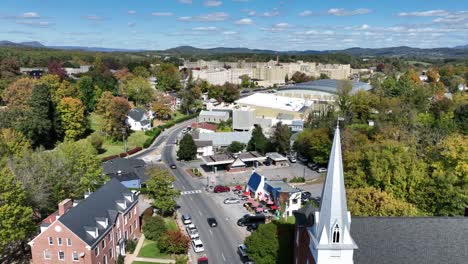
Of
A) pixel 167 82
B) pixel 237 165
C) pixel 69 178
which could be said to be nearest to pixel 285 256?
pixel 69 178

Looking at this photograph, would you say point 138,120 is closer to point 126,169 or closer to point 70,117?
point 70,117

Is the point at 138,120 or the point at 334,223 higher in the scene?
the point at 334,223

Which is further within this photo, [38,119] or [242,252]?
[38,119]

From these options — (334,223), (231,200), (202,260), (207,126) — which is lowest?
(231,200)

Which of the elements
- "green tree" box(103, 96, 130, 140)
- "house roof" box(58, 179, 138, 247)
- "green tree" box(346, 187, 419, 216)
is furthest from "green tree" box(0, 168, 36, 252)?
"green tree" box(103, 96, 130, 140)

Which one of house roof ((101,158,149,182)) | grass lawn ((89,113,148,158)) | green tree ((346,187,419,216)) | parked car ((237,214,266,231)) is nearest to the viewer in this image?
green tree ((346,187,419,216))

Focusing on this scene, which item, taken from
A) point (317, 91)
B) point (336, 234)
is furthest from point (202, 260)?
point (317, 91)

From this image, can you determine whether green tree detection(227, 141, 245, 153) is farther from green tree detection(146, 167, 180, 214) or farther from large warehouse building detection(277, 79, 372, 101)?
large warehouse building detection(277, 79, 372, 101)

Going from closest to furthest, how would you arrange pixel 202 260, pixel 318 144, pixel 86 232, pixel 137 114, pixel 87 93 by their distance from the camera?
pixel 86 232, pixel 202 260, pixel 318 144, pixel 137 114, pixel 87 93
